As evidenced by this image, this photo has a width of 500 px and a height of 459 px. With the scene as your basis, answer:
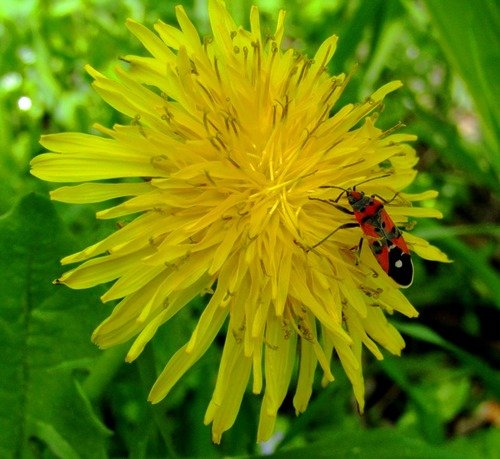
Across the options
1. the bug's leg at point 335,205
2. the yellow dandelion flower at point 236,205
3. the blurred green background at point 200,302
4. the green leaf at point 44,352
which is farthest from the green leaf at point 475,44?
the green leaf at point 44,352

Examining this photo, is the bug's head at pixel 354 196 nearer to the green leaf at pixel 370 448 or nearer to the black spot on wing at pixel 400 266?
the black spot on wing at pixel 400 266

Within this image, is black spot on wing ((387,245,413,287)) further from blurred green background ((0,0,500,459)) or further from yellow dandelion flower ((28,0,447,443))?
blurred green background ((0,0,500,459))

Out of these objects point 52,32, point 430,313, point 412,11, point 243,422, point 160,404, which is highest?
point 52,32

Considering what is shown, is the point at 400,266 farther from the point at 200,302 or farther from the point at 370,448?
the point at 200,302

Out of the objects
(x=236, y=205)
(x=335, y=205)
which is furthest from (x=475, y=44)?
(x=236, y=205)

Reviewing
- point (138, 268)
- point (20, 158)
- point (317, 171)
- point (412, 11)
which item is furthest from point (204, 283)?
point (412, 11)

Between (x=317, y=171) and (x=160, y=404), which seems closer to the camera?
(x=317, y=171)

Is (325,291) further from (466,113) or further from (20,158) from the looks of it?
(466,113)
